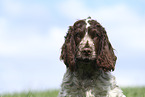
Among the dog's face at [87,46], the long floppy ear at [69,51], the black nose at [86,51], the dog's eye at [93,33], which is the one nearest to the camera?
the black nose at [86,51]

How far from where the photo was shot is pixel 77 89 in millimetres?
6918

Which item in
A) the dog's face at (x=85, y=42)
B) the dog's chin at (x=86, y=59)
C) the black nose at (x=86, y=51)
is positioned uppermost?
the dog's face at (x=85, y=42)

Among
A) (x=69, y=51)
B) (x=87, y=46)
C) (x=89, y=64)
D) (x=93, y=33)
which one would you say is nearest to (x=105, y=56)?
(x=89, y=64)

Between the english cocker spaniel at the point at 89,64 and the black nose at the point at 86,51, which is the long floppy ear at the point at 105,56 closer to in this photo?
the english cocker spaniel at the point at 89,64

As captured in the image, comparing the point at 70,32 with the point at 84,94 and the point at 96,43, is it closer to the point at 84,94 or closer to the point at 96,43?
the point at 96,43

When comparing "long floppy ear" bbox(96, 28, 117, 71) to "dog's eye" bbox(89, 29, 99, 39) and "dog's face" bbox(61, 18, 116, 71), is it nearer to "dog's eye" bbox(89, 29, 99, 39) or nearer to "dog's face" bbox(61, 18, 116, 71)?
"dog's face" bbox(61, 18, 116, 71)

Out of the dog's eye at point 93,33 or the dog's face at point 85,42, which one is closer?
the dog's face at point 85,42

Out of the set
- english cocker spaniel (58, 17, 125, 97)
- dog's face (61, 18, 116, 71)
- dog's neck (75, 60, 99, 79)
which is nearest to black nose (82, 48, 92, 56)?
dog's face (61, 18, 116, 71)

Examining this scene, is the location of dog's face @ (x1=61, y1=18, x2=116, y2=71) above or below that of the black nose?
above

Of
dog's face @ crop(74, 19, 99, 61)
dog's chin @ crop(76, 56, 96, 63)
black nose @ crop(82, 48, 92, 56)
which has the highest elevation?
dog's face @ crop(74, 19, 99, 61)

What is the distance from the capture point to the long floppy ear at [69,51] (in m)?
6.66

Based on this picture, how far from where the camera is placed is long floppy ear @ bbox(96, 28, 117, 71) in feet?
21.8

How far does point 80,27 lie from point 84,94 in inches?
63.5

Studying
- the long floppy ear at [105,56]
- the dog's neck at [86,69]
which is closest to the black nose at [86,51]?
the dog's neck at [86,69]
